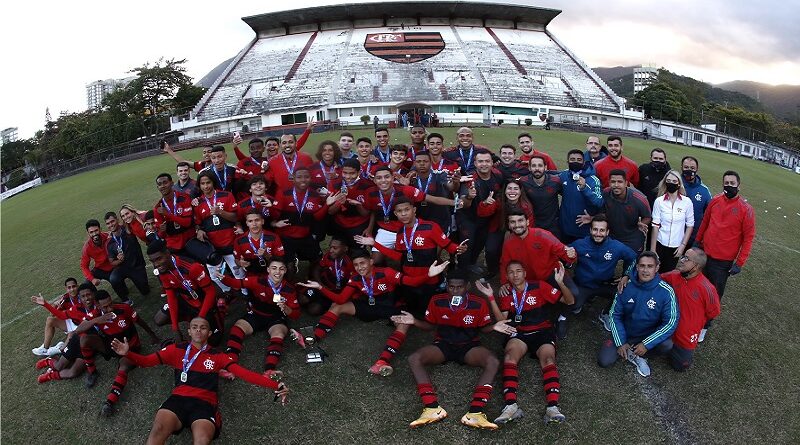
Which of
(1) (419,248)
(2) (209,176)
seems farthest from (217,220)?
(1) (419,248)

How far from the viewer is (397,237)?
5.48m

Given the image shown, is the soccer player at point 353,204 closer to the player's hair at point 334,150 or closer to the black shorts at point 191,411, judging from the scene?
the player's hair at point 334,150

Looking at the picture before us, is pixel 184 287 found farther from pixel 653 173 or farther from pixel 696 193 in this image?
pixel 696 193

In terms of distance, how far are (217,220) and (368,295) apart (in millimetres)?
2459

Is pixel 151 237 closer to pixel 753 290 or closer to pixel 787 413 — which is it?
pixel 787 413

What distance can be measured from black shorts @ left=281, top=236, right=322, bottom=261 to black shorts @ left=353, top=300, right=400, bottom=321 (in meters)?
1.18

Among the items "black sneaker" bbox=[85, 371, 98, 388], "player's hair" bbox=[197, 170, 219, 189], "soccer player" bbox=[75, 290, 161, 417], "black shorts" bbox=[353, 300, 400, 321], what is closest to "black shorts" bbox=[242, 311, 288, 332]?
"black shorts" bbox=[353, 300, 400, 321]

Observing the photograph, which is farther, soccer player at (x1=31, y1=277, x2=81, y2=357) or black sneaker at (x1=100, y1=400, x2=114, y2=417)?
soccer player at (x1=31, y1=277, x2=81, y2=357)

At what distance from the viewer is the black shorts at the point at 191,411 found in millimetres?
4035

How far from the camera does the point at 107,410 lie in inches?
179

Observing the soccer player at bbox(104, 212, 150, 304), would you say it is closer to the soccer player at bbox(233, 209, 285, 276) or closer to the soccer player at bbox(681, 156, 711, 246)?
the soccer player at bbox(233, 209, 285, 276)

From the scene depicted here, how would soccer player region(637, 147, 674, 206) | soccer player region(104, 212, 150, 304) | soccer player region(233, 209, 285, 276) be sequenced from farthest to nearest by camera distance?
1. soccer player region(104, 212, 150, 304)
2. soccer player region(637, 147, 674, 206)
3. soccer player region(233, 209, 285, 276)

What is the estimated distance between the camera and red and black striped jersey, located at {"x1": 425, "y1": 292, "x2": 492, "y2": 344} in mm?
4770

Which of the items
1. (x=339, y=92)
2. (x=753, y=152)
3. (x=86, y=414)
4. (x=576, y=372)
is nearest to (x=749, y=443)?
(x=576, y=372)
